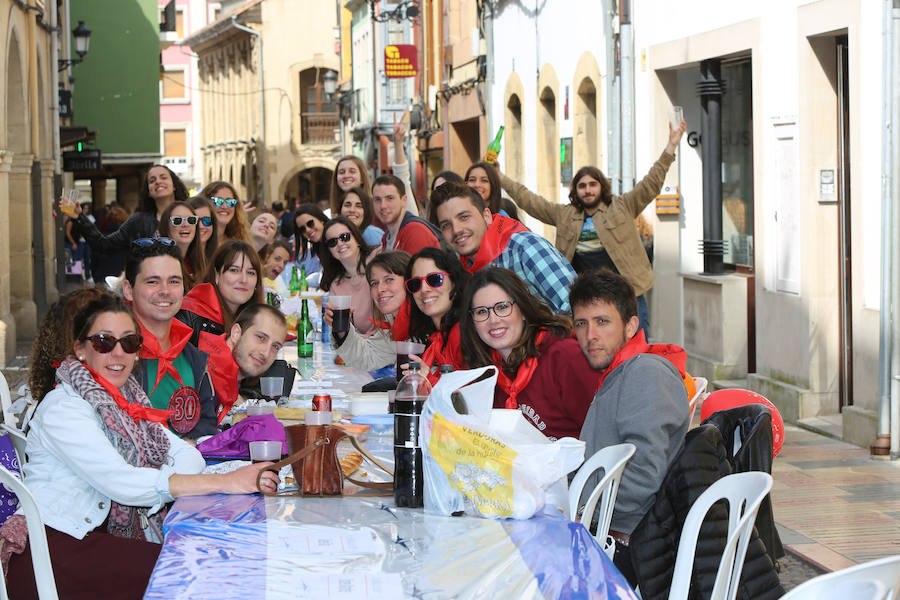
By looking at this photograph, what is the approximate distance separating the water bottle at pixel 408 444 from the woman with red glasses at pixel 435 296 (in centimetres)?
193

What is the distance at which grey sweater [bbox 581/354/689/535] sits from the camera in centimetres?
394

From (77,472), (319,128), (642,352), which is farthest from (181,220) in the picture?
(319,128)

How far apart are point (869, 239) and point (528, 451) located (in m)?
5.26

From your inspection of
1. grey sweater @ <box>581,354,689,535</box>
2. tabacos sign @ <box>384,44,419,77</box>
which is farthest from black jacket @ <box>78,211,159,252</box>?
tabacos sign @ <box>384,44,419,77</box>

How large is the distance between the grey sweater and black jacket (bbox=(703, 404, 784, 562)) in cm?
21

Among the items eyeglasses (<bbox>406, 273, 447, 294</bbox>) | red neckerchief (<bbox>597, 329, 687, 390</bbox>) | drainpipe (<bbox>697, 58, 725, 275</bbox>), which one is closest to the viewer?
red neckerchief (<bbox>597, 329, 687, 390</bbox>)

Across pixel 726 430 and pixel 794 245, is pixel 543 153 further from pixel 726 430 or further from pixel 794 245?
pixel 726 430

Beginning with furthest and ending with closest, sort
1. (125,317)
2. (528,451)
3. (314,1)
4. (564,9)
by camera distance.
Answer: (314,1) → (564,9) → (125,317) → (528,451)

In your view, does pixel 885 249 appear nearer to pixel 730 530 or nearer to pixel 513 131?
pixel 730 530

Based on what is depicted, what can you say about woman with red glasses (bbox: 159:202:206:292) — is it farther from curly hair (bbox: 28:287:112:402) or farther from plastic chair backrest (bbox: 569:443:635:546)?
plastic chair backrest (bbox: 569:443:635:546)

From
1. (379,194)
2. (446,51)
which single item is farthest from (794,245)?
(446,51)

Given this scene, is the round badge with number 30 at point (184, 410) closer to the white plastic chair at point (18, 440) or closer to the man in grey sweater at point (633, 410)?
the white plastic chair at point (18, 440)

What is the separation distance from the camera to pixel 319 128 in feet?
160

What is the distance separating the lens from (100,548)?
387 cm
